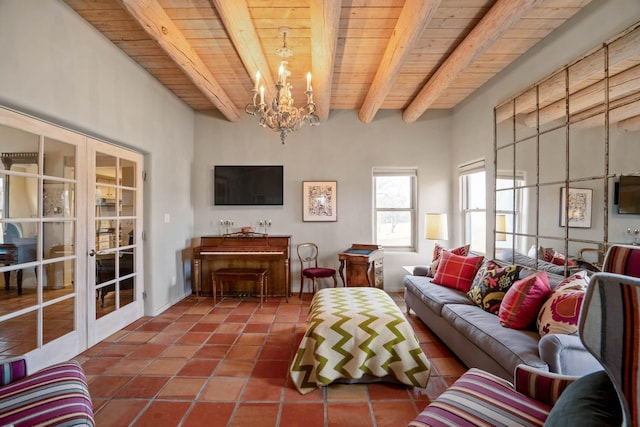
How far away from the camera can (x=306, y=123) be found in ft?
16.0

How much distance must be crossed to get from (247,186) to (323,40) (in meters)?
2.78

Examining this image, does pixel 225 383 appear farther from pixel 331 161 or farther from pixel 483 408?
pixel 331 161

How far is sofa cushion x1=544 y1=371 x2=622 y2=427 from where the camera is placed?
71 centimetres

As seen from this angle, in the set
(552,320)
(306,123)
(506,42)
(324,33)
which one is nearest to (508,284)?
(552,320)

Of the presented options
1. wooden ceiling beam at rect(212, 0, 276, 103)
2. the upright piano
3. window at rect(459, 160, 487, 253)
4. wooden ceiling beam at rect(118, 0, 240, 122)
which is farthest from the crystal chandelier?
window at rect(459, 160, 487, 253)

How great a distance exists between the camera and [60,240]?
2.57 metres

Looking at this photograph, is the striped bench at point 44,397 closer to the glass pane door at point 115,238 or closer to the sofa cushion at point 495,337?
the glass pane door at point 115,238

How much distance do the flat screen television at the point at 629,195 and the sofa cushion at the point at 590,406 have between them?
167 centimetres

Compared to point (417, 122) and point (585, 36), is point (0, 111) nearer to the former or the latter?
point (585, 36)

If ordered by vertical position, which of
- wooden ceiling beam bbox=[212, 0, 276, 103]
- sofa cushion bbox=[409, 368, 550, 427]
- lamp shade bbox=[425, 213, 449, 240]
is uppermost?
wooden ceiling beam bbox=[212, 0, 276, 103]

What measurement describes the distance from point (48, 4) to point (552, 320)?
4.18 m

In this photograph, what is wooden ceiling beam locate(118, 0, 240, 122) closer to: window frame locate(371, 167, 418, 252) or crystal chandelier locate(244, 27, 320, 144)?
crystal chandelier locate(244, 27, 320, 144)

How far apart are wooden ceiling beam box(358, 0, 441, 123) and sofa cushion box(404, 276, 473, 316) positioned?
2284mm

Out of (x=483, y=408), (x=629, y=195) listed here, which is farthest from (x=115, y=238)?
(x=629, y=195)
